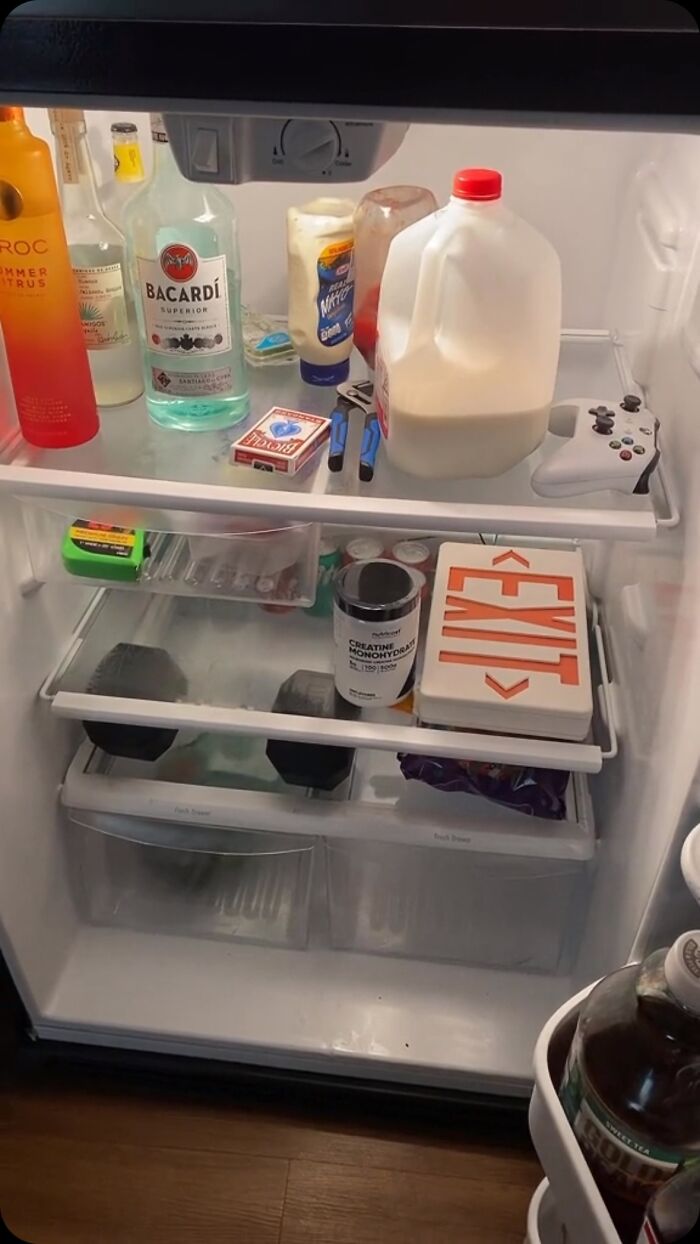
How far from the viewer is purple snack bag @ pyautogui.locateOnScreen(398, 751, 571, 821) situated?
1076mm

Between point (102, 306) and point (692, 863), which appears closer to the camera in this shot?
point (692, 863)

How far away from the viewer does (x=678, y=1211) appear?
0.65 m

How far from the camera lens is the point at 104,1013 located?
1.18 metres

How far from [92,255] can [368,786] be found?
0.64 metres

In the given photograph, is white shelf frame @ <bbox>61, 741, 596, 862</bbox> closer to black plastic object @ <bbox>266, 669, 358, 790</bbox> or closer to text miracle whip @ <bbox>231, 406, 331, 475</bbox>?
black plastic object @ <bbox>266, 669, 358, 790</bbox>

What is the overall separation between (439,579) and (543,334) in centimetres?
37

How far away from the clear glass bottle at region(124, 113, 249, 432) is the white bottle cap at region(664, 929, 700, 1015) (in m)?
0.58

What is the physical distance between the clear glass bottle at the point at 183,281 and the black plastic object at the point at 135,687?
1.12 feet

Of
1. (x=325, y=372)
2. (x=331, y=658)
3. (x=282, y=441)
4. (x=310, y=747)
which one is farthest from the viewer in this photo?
(x=331, y=658)

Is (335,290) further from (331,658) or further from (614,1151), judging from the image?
(614,1151)

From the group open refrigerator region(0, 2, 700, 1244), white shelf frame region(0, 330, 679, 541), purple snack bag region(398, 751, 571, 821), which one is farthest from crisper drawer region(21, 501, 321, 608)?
purple snack bag region(398, 751, 571, 821)

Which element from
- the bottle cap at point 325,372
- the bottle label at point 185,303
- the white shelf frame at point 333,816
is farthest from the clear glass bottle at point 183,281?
the white shelf frame at point 333,816

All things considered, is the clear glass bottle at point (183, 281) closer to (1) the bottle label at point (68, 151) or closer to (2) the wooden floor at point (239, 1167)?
(1) the bottle label at point (68, 151)

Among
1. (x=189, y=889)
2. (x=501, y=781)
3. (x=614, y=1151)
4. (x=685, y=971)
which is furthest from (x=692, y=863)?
(x=189, y=889)
